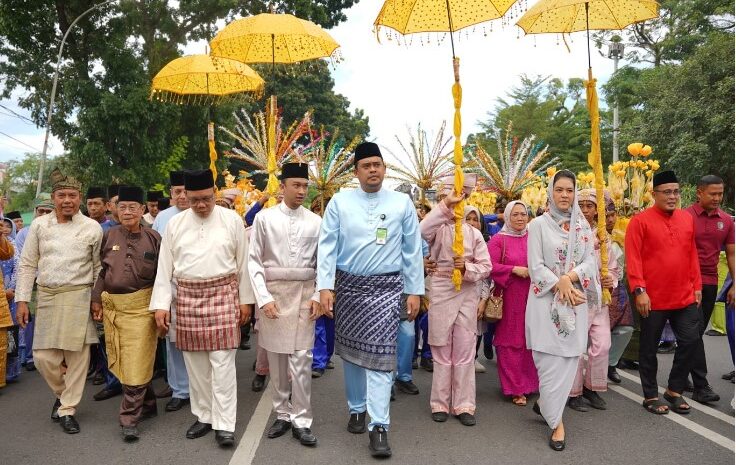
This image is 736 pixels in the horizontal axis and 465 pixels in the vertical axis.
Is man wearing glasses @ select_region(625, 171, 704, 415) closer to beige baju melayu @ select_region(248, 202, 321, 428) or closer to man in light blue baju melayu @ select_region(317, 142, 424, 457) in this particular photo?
man in light blue baju melayu @ select_region(317, 142, 424, 457)

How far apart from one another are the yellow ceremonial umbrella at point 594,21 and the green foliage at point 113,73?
1153cm

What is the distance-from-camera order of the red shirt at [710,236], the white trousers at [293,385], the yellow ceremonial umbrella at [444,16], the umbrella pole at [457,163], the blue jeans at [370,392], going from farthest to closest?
the red shirt at [710,236]
the yellow ceremonial umbrella at [444,16]
the umbrella pole at [457,163]
the white trousers at [293,385]
the blue jeans at [370,392]

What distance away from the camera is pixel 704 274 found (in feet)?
17.7

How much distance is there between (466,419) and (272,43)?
448cm

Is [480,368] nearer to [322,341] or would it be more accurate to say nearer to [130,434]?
[322,341]

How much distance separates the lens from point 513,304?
535 cm

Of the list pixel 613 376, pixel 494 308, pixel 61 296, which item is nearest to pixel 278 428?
pixel 61 296

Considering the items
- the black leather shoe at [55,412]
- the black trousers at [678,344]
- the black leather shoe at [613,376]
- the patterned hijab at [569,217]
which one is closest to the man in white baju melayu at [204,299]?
the black leather shoe at [55,412]

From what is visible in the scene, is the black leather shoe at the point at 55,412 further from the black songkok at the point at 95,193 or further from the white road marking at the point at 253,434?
the black songkok at the point at 95,193

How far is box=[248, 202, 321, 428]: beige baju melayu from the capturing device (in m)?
4.34

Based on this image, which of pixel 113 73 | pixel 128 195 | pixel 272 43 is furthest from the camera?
pixel 113 73

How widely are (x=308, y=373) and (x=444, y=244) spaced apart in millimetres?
1583

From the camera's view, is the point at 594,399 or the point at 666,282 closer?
the point at 666,282

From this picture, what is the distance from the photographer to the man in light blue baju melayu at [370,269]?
419 cm
